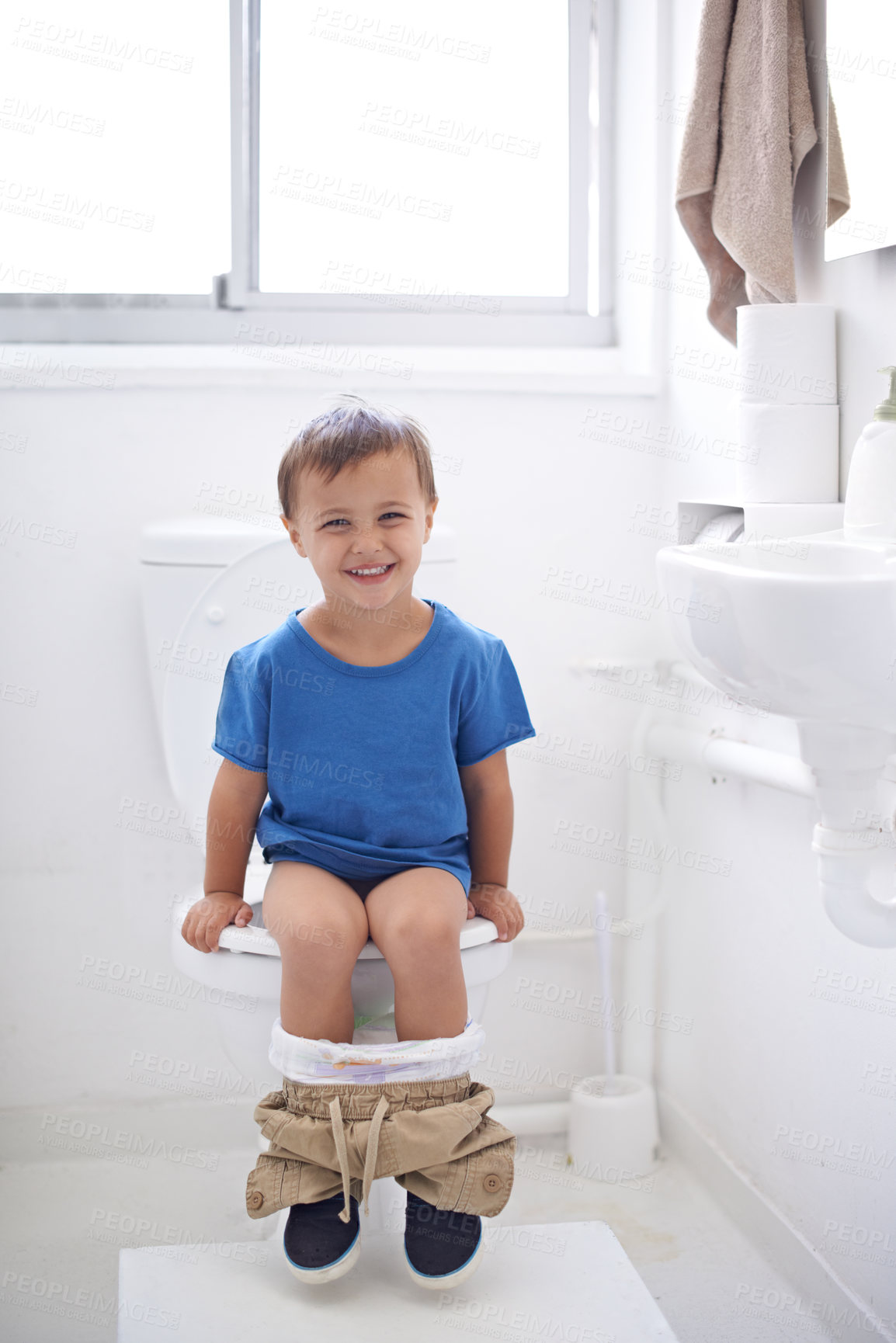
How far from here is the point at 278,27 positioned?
5.34 ft

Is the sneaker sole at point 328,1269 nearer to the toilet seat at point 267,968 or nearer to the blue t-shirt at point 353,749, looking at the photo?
the toilet seat at point 267,968

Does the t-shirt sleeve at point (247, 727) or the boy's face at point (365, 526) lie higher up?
the boy's face at point (365, 526)

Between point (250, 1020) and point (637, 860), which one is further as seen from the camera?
point (637, 860)

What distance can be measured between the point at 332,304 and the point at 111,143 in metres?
0.36

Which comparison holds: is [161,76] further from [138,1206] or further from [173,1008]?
[138,1206]

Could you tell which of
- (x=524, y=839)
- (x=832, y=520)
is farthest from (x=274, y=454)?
(x=832, y=520)

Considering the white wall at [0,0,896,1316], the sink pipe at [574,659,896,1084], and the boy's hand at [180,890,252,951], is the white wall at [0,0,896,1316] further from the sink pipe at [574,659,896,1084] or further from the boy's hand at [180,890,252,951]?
the boy's hand at [180,890,252,951]

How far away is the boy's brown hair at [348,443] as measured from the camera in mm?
1033

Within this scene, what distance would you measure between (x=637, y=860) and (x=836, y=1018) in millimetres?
460

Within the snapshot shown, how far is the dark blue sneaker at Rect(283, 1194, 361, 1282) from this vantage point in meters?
0.95

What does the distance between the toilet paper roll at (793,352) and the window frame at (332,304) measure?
0.65m

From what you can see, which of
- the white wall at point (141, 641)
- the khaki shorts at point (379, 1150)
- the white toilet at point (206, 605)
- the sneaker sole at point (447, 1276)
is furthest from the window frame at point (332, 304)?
the sneaker sole at point (447, 1276)

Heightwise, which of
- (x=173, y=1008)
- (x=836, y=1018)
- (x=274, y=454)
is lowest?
(x=173, y=1008)

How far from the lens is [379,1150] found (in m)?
0.94
